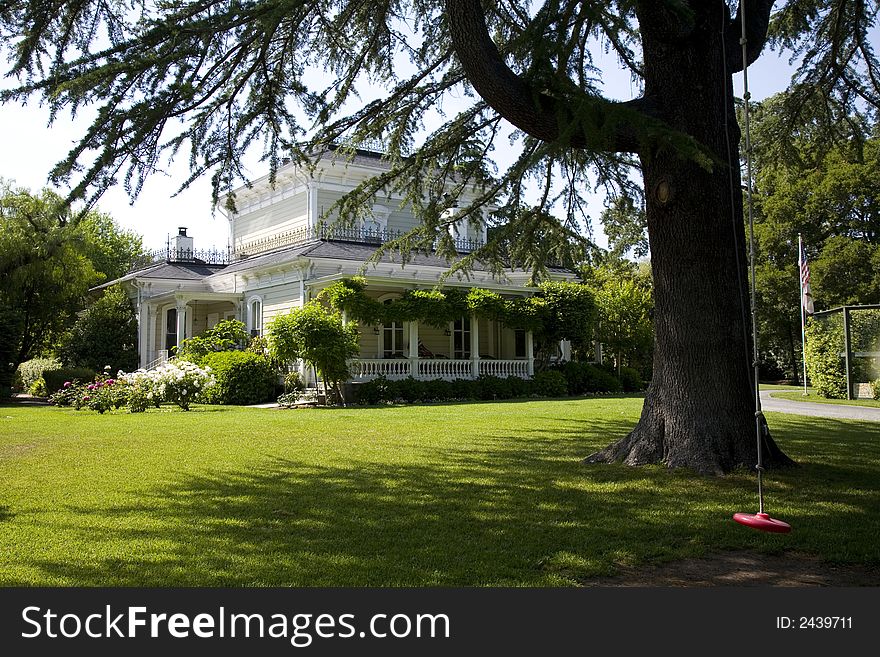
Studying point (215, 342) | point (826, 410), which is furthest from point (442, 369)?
point (826, 410)

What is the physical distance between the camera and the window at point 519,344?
27531 mm

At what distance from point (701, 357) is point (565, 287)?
675 inches

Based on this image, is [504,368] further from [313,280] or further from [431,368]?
[313,280]

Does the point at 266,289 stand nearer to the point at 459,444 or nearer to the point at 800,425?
the point at 459,444

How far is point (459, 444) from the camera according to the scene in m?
10.9

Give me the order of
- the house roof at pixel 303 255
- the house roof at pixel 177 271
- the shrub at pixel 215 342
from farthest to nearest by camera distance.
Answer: the house roof at pixel 177 271
the house roof at pixel 303 255
the shrub at pixel 215 342

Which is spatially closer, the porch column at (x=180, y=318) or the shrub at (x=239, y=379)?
the shrub at (x=239, y=379)

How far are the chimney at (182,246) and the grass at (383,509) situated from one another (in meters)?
21.5

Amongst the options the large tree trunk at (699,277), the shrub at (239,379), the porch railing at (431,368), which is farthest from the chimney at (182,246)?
the large tree trunk at (699,277)

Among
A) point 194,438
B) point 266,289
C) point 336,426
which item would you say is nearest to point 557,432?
point 336,426

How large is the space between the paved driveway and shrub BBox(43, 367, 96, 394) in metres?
21.1

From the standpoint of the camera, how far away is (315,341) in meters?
19.1

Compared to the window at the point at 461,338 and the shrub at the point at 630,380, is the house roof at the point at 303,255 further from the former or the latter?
the shrub at the point at 630,380

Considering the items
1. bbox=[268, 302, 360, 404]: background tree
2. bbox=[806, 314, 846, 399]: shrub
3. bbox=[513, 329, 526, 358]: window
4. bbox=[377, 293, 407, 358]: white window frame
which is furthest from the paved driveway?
bbox=[377, 293, 407, 358]: white window frame
